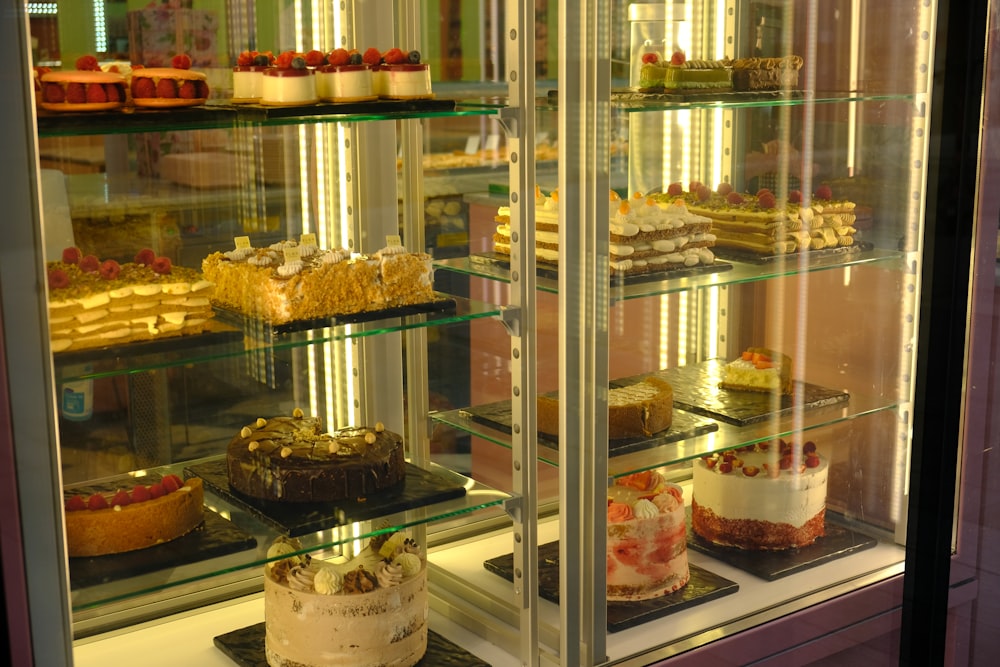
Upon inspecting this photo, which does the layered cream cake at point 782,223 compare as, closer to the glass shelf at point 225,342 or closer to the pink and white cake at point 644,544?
the pink and white cake at point 644,544

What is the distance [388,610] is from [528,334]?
1.95ft

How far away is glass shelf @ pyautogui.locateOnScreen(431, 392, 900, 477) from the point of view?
2.35 m

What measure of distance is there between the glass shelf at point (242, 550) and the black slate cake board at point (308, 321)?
35cm

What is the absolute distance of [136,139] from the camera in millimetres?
2066

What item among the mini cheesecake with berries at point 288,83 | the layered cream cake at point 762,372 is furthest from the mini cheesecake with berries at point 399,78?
the layered cream cake at point 762,372

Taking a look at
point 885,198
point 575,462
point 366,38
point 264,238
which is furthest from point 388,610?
point 885,198

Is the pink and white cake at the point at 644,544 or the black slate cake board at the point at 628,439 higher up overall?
the black slate cake board at the point at 628,439

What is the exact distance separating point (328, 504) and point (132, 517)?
1.17ft

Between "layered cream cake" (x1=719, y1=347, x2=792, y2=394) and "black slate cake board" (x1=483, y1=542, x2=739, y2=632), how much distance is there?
481mm

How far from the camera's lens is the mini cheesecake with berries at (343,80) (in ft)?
6.77

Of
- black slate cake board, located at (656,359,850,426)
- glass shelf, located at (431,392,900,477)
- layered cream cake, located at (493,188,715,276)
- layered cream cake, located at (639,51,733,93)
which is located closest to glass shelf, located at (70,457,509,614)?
glass shelf, located at (431,392,900,477)

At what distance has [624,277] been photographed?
2.40m

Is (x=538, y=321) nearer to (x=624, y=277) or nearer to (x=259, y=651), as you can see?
(x=624, y=277)

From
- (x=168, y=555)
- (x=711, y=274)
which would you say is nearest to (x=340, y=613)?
(x=168, y=555)
